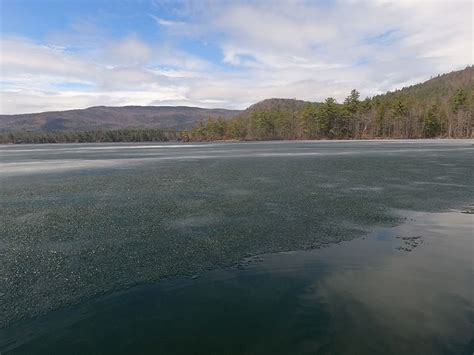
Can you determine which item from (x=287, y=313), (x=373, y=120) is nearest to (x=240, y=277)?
(x=287, y=313)

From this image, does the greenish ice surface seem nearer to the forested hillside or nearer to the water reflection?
the water reflection

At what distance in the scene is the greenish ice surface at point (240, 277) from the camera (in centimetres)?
555

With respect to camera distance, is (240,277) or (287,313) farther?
(240,277)

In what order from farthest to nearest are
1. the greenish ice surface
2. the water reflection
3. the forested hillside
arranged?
1. the forested hillside
2. the greenish ice surface
3. the water reflection

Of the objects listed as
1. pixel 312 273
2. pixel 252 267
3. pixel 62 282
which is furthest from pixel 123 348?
pixel 312 273

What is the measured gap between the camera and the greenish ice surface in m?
5.55

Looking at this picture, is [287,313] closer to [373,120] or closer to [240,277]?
[240,277]

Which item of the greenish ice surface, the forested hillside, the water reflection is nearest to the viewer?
the water reflection

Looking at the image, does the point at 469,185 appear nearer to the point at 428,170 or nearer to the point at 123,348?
the point at 428,170

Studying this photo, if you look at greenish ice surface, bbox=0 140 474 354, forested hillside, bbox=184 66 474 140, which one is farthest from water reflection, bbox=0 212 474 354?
forested hillside, bbox=184 66 474 140

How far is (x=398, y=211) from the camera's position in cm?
1393

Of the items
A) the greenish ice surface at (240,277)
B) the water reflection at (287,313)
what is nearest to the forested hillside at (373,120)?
the greenish ice surface at (240,277)

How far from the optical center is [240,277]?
788cm

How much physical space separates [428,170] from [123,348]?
2833cm
